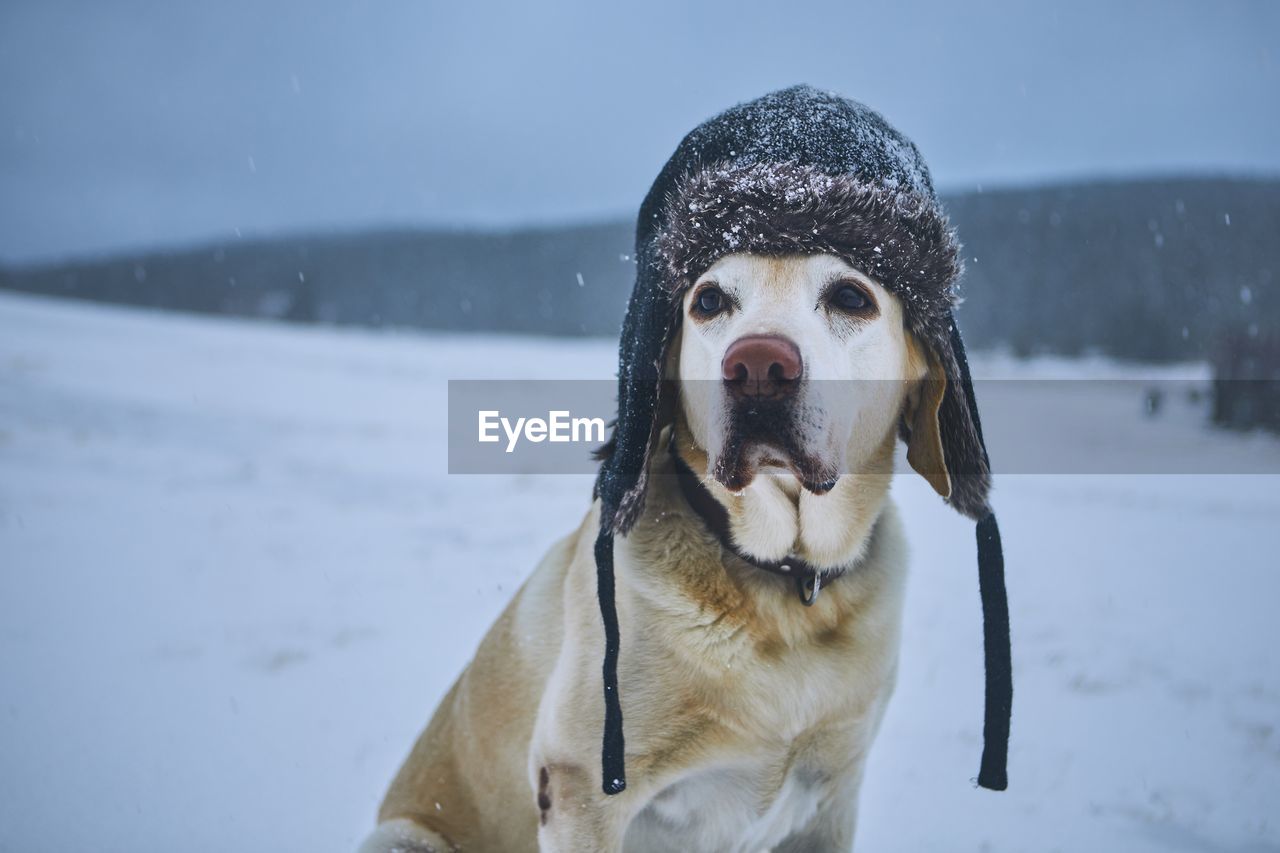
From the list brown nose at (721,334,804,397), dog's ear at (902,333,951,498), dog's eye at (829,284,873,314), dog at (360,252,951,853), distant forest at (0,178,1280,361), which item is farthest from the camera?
distant forest at (0,178,1280,361)

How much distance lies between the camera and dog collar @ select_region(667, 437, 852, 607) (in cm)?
195

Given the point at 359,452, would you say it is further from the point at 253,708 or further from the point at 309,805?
the point at 309,805

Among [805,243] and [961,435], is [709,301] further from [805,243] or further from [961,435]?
[961,435]

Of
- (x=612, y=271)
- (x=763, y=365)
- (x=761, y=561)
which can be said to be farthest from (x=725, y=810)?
(x=612, y=271)

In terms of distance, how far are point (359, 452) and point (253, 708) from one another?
5106 millimetres

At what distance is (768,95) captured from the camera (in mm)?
2051

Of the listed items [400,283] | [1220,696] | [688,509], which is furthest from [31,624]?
[400,283]

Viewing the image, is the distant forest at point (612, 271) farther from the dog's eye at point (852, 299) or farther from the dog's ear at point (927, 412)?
the dog's eye at point (852, 299)

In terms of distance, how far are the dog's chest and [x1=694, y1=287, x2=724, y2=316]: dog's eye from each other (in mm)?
1094

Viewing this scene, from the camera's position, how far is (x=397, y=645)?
3.98 m

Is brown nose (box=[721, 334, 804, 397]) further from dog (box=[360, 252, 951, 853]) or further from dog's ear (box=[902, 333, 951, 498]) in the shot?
dog's ear (box=[902, 333, 951, 498])

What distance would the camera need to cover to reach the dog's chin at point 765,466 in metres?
1.79

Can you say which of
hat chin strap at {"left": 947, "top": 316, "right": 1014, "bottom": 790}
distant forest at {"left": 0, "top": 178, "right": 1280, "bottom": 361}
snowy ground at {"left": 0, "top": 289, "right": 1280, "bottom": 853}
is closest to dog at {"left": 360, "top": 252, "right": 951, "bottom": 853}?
hat chin strap at {"left": 947, "top": 316, "right": 1014, "bottom": 790}

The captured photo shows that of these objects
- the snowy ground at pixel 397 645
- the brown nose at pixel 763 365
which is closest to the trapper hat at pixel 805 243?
the brown nose at pixel 763 365
